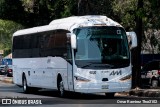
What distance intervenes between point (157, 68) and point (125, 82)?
33.8ft

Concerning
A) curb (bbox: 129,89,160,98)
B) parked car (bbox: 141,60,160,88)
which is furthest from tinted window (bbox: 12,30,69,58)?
parked car (bbox: 141,60,160,88)

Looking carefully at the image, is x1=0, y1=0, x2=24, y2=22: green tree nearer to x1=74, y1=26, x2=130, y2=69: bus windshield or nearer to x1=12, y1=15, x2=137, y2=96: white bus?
x1=12, y1=15, x2=137, y2=96: white bus

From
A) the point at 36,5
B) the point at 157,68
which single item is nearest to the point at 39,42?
the point at 157,68

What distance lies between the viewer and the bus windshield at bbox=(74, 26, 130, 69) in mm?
21797

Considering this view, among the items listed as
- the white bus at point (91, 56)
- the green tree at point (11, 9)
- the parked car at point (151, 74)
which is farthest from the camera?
the green tree at point (11, 9)

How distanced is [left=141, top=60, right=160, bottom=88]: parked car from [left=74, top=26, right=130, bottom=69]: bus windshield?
32.0 feet

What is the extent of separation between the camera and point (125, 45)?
22359 mm

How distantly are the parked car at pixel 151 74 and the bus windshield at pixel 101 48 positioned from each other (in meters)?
9.75

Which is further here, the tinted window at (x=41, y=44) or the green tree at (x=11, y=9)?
the green tree at (x=11, y=9)

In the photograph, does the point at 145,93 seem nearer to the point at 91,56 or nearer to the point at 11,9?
the point at 91,56

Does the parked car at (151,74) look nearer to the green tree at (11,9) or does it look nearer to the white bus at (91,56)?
the white bus at (91,56)

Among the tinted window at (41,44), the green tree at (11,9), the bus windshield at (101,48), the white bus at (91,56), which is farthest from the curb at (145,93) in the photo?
the green tree at (11,9)

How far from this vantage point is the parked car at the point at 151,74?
31.7 meters

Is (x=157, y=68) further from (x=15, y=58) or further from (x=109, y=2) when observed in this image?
(x=15, y=58)
